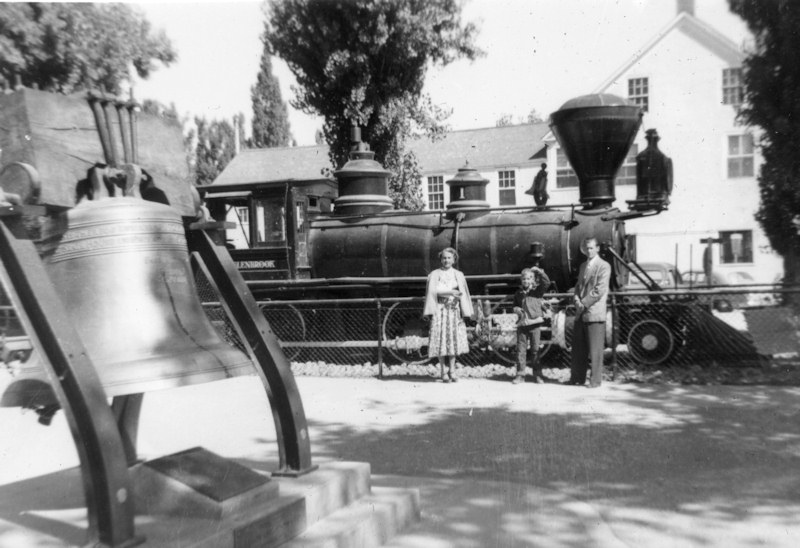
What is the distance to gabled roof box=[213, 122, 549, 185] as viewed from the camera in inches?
1161

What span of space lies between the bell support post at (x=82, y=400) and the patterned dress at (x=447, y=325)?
21.8ft

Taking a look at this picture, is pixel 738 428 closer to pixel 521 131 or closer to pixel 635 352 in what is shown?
pixel 635 352

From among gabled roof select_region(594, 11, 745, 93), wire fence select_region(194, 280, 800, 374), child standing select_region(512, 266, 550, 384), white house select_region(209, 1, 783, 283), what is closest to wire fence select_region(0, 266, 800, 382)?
wire fence select_region(194, 280, 800, 374)

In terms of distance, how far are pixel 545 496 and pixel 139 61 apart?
611cm

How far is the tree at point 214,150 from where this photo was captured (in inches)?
1280

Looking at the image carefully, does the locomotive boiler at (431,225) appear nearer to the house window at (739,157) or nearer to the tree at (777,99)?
the tree at (777,99)

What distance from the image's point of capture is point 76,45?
6.66m

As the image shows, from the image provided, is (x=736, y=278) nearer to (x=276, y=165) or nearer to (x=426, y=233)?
(x=426, y=233)

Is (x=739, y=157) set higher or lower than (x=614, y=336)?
higher

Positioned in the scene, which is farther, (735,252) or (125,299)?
(735,252)

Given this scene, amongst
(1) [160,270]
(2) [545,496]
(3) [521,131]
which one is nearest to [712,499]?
(2) [545,496]

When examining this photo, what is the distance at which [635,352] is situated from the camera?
9.32 meters

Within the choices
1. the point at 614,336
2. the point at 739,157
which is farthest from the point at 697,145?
the point at 614,336

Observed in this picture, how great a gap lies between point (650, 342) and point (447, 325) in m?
2.71
